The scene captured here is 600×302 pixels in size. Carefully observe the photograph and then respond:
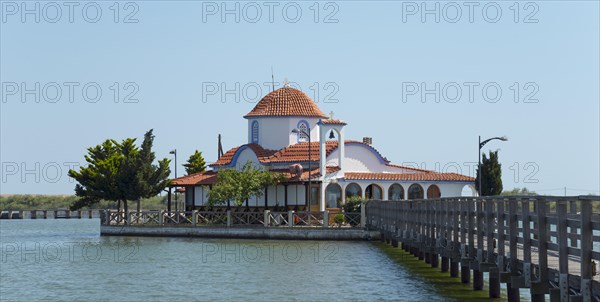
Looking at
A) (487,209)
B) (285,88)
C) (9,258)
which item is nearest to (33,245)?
(9,258)

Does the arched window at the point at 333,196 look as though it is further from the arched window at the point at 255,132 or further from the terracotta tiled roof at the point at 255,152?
the arched window at the point at 255,132

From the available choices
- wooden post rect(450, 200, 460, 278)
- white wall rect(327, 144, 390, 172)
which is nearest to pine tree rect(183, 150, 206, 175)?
white wall rect(327, 144, 390, 172)

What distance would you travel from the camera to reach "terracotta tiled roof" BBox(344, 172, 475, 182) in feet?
213

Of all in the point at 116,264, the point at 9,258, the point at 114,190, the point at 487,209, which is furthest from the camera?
the point at 114,190

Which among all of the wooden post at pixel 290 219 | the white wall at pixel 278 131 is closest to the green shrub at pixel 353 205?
the wooden post at pixel 290 219

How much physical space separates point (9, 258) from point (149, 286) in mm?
16497

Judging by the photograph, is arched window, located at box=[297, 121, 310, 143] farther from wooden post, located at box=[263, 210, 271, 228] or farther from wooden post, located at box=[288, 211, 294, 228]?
wooden post, located at box=[288, 211, 294, 228]

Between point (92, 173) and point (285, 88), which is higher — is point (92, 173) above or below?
below

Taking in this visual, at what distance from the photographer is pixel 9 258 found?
4944 centimetres

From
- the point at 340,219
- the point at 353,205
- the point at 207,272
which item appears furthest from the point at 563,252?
the point at 353,205

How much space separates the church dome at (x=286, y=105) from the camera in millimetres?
71375

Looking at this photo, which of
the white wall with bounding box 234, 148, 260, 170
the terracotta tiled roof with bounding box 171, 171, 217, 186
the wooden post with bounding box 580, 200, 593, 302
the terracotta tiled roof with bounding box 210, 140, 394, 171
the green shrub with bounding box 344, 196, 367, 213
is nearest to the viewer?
the wooden post with bounding box 580, 200, 593, 302

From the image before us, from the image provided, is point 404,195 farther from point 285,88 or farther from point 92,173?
point 92,173

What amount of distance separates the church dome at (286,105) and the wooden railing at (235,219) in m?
9.67
